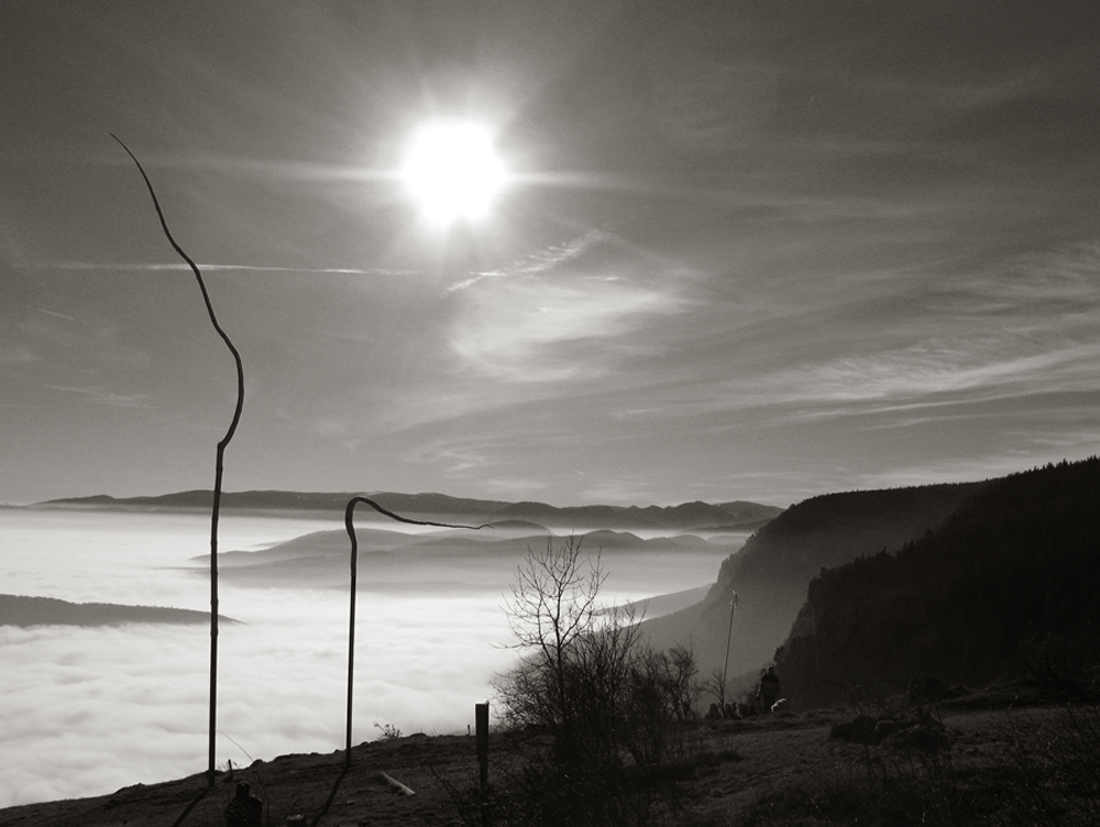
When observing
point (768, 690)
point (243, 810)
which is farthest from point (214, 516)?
point (768, 690)

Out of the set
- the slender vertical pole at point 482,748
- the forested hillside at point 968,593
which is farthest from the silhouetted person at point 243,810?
the forested hillside at point 968,593

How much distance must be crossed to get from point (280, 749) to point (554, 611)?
174121 mm

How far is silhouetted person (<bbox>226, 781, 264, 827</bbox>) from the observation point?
14359mm

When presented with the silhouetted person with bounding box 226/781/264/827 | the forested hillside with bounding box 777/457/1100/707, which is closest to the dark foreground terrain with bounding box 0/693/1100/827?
the silhouetted person with bounding box 226/781/264/827

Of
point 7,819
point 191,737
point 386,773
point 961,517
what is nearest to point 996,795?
point 386,773

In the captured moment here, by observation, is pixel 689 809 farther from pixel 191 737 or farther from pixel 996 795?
pixel 191 737

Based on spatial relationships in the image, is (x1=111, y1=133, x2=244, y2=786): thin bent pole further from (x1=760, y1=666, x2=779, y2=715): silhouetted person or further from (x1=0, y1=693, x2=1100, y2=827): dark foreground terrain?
(x1=760, y1=666, x2=779, y2=715): silhouetted person

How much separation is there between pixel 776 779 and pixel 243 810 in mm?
10116

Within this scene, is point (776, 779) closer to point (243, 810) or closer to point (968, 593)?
point (243, 810)

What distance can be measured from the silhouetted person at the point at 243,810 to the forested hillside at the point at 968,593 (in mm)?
48428

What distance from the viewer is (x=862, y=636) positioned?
8856 cm

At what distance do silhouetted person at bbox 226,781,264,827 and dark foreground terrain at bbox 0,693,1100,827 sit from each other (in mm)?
345

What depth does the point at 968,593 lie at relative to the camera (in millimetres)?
81062

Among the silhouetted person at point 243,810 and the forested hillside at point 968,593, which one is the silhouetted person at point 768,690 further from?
the silhouetted person at point 243,810
